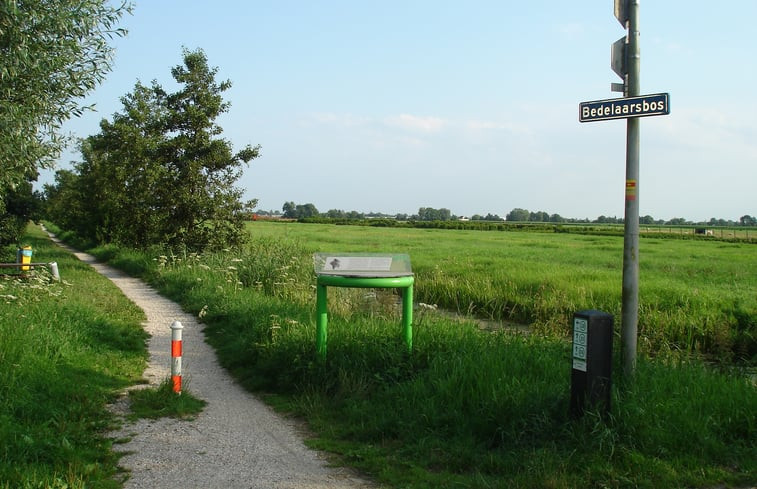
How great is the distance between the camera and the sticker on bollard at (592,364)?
5.03m

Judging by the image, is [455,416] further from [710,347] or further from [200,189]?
[200,189]

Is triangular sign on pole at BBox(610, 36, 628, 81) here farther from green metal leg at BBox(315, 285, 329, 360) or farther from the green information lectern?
green metal leg at BBox(315, 285, 329, 360)

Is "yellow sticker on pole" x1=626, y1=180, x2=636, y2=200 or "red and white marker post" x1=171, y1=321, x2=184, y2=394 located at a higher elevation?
"yellow sticker on pole" x1=626, y1=180, x2=636, y2=200

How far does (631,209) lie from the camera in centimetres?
572

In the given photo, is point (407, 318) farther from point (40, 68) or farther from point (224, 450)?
point (40, 68)

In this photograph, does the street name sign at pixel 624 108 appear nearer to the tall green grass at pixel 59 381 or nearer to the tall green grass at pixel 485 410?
the tall green grass at pixel 485 410

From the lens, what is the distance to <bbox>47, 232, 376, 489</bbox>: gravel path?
15.4ft

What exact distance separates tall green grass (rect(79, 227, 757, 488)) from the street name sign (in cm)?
247

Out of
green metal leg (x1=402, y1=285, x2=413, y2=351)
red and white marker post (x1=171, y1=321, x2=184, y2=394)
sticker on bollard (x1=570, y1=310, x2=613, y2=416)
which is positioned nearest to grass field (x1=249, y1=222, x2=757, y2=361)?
green metal leg (x1=402, y1=285, x2=413, y2=351)

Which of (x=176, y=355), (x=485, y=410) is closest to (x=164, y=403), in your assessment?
(x=176, y=355)

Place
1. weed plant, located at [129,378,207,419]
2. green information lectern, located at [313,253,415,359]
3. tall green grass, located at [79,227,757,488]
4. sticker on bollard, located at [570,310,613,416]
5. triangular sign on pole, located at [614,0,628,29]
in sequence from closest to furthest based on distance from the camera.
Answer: tall green grass, located at [79,227,757,488] → sticker on bollard, located at [570,310,613,416] → triangular sign on pole, located at [614,0,628,29] → weed plant, located at [129,378,207,419] → green information lectern, located at [313,253,415,359]

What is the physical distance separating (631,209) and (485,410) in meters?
2.30

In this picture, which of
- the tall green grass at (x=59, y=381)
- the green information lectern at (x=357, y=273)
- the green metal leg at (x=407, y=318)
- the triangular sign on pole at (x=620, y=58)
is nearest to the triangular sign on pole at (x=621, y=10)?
the triangular sign on pole at (x=620, y=58)

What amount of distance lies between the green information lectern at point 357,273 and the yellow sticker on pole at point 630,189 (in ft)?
8.35
